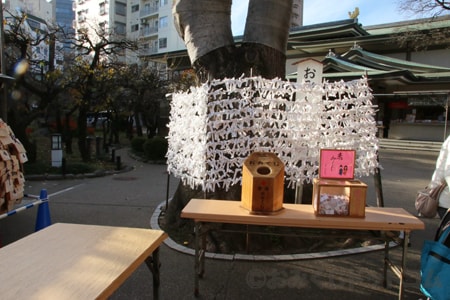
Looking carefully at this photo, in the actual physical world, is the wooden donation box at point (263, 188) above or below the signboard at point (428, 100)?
below

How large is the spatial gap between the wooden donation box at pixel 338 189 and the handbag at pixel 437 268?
62cm

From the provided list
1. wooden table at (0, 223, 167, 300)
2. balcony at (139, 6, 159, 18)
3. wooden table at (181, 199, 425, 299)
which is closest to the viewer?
wooden table at (0, 223, 167, 300)

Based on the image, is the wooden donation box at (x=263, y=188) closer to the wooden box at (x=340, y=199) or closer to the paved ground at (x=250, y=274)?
the wooden box at (x=340, y=199)

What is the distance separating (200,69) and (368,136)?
2523mm

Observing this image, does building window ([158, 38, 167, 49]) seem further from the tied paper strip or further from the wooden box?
the wooden box

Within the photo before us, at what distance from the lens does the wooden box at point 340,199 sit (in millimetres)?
2938

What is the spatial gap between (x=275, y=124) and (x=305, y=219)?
1.47m

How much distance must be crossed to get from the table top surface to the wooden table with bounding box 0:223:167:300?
690mm

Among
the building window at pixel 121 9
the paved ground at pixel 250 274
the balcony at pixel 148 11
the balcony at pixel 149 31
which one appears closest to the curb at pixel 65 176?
the paved ground at pixel 250 274

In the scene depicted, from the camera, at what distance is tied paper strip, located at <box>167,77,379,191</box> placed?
4.01 m

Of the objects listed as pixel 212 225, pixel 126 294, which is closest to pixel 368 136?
pixel 212 225

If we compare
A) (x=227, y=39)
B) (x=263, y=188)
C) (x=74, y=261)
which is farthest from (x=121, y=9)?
(x=74, y=261)

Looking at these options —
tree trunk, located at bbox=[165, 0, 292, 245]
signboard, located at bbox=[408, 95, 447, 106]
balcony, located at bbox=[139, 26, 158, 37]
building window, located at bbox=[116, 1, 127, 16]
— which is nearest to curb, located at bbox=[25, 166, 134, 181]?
tree trunk, located at bbox=[165, 0, 292, 245]

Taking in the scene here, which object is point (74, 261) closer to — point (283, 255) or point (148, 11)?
point (283, 255)
